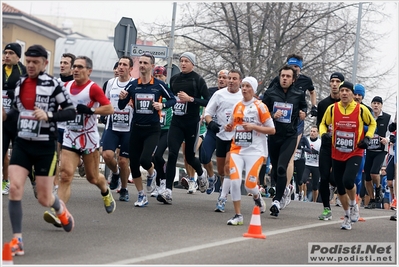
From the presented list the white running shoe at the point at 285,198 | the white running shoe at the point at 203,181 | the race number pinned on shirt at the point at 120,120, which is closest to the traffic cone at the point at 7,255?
Result: the race number pinned on shirt at the point at 120,120

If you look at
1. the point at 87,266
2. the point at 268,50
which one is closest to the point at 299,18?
the point at 268,50

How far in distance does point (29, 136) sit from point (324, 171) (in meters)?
4.99

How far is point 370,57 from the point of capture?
35656mm

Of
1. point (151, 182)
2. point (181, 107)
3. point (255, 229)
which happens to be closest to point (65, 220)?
point (255, 229)

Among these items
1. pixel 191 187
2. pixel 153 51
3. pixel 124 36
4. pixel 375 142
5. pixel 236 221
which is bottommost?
pixel 191 187

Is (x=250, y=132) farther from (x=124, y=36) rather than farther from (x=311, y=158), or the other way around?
(x=311, y=158)

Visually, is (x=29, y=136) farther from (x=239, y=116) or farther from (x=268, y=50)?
(x=268, y=50)

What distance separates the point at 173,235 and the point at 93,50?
98865 millimetres

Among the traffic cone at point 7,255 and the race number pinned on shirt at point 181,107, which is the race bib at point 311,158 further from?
the traffic cone at point 7,255

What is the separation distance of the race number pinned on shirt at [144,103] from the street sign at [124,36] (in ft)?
20.4

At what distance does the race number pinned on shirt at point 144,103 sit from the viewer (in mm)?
13273

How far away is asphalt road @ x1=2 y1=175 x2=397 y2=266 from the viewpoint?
8.77m

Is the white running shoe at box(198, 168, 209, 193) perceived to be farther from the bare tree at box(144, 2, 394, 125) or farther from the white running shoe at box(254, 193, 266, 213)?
the bare tree at box(144, 2, 394, 125)

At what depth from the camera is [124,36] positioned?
19.5 m
